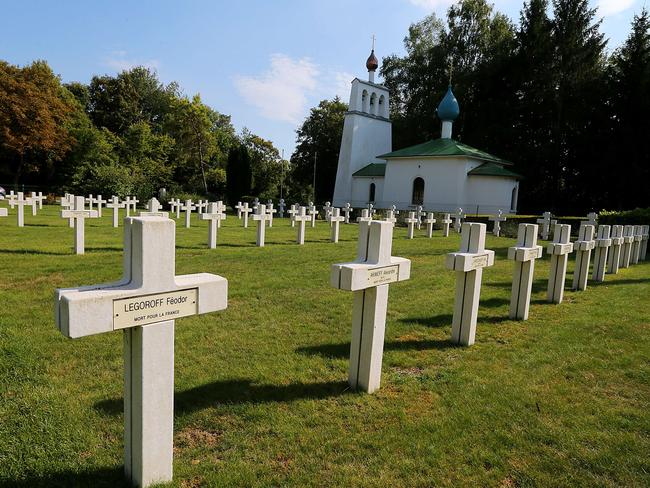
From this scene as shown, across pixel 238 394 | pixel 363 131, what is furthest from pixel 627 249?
pixel 363 131

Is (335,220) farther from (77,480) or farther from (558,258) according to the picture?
(77,480)

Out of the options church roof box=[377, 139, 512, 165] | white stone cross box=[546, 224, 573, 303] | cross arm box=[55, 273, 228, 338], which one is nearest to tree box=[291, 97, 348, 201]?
church roof box=[377, 139, 512, 165]

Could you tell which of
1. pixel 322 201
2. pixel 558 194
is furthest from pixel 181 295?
pixel 322 201

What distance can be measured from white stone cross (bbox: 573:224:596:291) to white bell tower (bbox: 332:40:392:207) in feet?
87.6

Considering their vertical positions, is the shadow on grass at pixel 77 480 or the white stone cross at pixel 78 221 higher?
the white stone cross at pixel 78 221

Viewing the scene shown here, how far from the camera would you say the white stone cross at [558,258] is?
623 cm

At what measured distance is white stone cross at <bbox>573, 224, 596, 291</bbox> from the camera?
7060 mm

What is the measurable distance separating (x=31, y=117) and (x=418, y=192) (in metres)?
30.6

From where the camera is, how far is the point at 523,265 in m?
5.42

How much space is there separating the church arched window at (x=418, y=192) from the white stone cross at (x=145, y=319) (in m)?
29.3

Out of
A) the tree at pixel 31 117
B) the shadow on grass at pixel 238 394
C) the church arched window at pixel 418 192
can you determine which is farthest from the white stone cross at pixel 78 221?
the tree at pixel 31 117

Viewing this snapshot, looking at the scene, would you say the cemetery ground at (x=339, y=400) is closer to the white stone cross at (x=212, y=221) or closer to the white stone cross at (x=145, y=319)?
the white stone cross at (x=145, y=319)

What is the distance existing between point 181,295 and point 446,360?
9.18 ft

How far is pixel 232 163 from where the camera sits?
127ft
